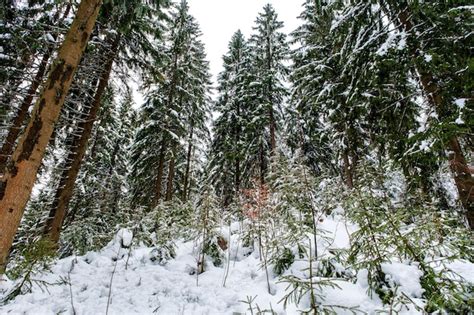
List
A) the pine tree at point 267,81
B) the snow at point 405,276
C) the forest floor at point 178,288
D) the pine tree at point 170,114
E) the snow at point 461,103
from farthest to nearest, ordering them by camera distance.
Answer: the pine tree at point 267,81, the pine tree at point 170,114, the snow at point 461,103, the forest floor at point 178,288, the snow at point 405,276

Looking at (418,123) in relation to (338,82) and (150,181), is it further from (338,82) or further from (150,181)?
(150,181)

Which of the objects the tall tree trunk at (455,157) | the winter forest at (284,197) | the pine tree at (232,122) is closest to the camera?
the winter forest at (284,197)

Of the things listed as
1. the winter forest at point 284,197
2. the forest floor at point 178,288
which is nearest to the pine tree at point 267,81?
the winter forest at point 284,197

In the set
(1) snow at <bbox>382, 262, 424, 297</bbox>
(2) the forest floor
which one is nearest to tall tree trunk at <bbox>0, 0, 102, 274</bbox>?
(2) the forest floor

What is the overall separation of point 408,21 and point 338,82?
571 centimetres

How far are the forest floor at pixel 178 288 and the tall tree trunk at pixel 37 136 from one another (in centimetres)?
100

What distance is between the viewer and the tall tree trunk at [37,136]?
378cm

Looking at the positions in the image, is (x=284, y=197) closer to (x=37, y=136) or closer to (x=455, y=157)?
(x=455, y=157)

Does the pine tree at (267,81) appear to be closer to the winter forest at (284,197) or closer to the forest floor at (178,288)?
the winter forest at (284,197)

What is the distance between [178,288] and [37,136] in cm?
328

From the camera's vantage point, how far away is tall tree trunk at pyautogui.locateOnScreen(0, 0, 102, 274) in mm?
3781

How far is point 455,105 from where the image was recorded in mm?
5637

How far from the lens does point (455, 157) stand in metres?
6.27

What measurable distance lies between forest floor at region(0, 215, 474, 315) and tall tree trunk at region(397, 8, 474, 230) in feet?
11.9
